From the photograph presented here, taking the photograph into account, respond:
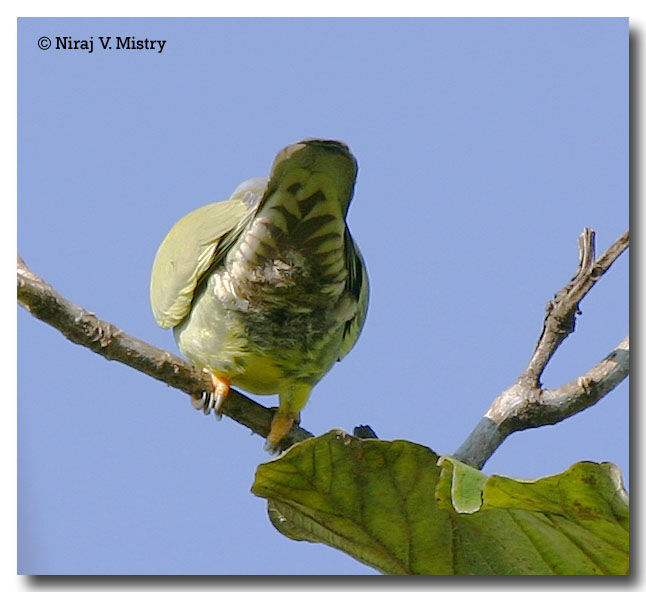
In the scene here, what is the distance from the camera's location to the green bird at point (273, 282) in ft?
4.60

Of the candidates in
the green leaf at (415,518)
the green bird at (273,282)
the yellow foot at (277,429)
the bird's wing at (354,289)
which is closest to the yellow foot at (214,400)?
the green bird at (273,282)

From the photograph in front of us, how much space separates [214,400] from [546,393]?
67 centimetres

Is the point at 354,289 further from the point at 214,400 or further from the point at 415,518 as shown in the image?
the point at 415,518

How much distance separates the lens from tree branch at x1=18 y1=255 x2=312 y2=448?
127 cm

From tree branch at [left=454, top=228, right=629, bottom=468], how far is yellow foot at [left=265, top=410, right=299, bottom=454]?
0.50 metres

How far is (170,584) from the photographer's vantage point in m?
1.40

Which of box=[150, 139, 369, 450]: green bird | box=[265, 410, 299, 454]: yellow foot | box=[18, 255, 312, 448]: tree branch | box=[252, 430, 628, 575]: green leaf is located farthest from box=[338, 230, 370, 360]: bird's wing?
box=[252, 430, 628, 575]: green leaf

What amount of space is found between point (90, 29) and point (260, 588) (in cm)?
107

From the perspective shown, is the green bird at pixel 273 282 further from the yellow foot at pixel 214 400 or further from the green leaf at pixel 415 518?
the green leaf at pixel 415 518

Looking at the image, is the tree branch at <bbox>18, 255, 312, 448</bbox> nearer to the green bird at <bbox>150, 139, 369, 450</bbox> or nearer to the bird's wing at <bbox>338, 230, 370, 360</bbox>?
the green bird at <bbox>150, 139, 369, 450</bbox>

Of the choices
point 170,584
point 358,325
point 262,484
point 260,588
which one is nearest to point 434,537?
point 262,484

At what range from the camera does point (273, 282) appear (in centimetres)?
157
